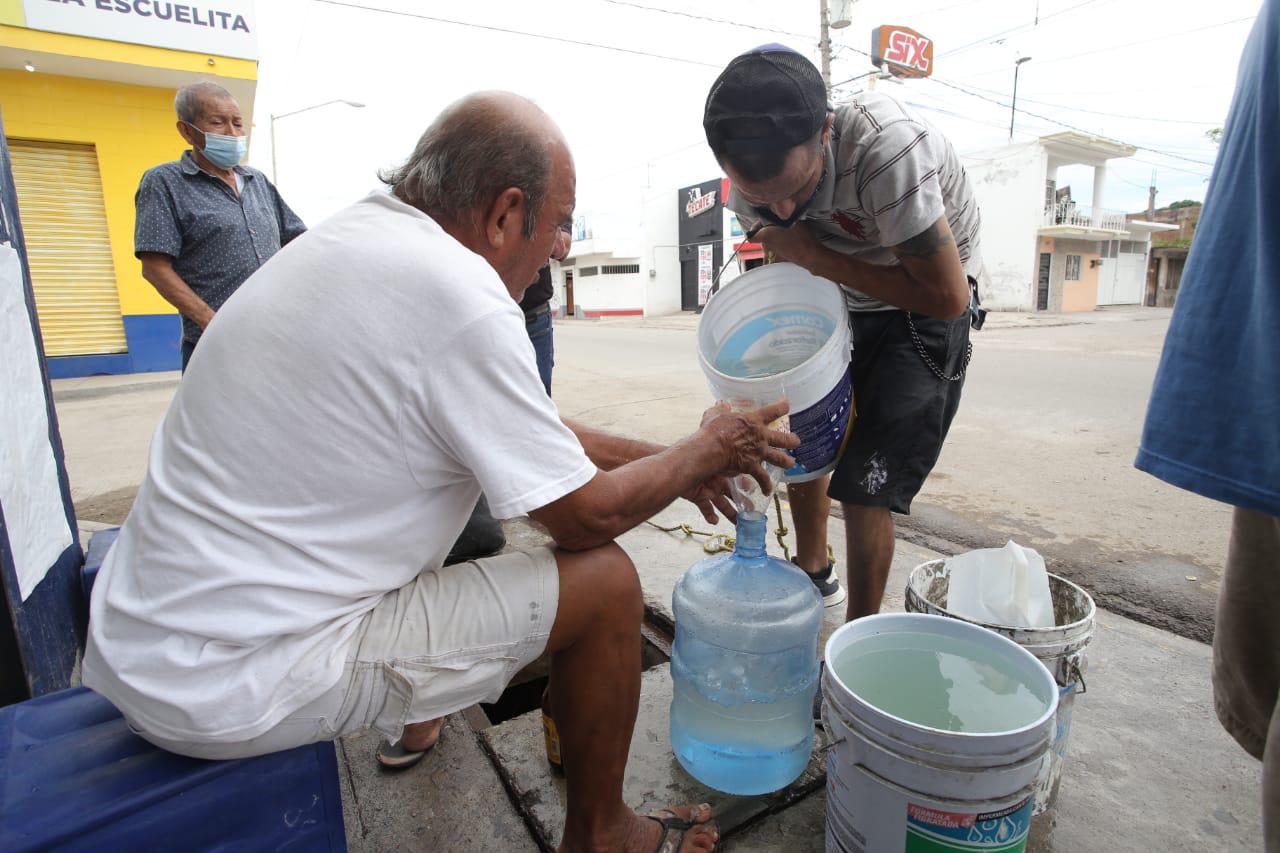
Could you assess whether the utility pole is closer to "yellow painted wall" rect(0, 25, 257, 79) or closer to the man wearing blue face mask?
"yellow painted wall" rect(0, 25, 257, 79)

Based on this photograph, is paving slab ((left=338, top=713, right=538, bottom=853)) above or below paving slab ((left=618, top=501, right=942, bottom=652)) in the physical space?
below

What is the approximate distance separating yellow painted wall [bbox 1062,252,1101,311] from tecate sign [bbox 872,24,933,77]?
39.3 feet

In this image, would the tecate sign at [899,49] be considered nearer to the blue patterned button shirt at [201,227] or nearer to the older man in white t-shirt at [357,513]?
the blue patterned button shirt at [201,227]

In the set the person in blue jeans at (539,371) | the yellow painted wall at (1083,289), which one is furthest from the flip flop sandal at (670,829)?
the yellow painted wall at (1083,289)

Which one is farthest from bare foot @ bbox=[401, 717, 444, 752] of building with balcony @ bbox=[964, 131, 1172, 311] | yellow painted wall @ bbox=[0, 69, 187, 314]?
building with balcony @ bbox=[964, 131, 1172, 311]

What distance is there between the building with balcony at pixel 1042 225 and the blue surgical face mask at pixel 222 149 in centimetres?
2649

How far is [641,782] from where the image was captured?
1690 mm

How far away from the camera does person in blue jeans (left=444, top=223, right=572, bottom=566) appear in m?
2.58

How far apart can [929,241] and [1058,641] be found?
956 millimetres

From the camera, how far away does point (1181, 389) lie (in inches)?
39.1

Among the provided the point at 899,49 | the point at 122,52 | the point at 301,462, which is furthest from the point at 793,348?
the point at 899,49

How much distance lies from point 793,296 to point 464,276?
3.95ft

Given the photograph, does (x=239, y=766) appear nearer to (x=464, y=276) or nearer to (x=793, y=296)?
(x=464, y=276)

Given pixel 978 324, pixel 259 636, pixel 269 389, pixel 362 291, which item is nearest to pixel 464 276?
pixel 362 291
